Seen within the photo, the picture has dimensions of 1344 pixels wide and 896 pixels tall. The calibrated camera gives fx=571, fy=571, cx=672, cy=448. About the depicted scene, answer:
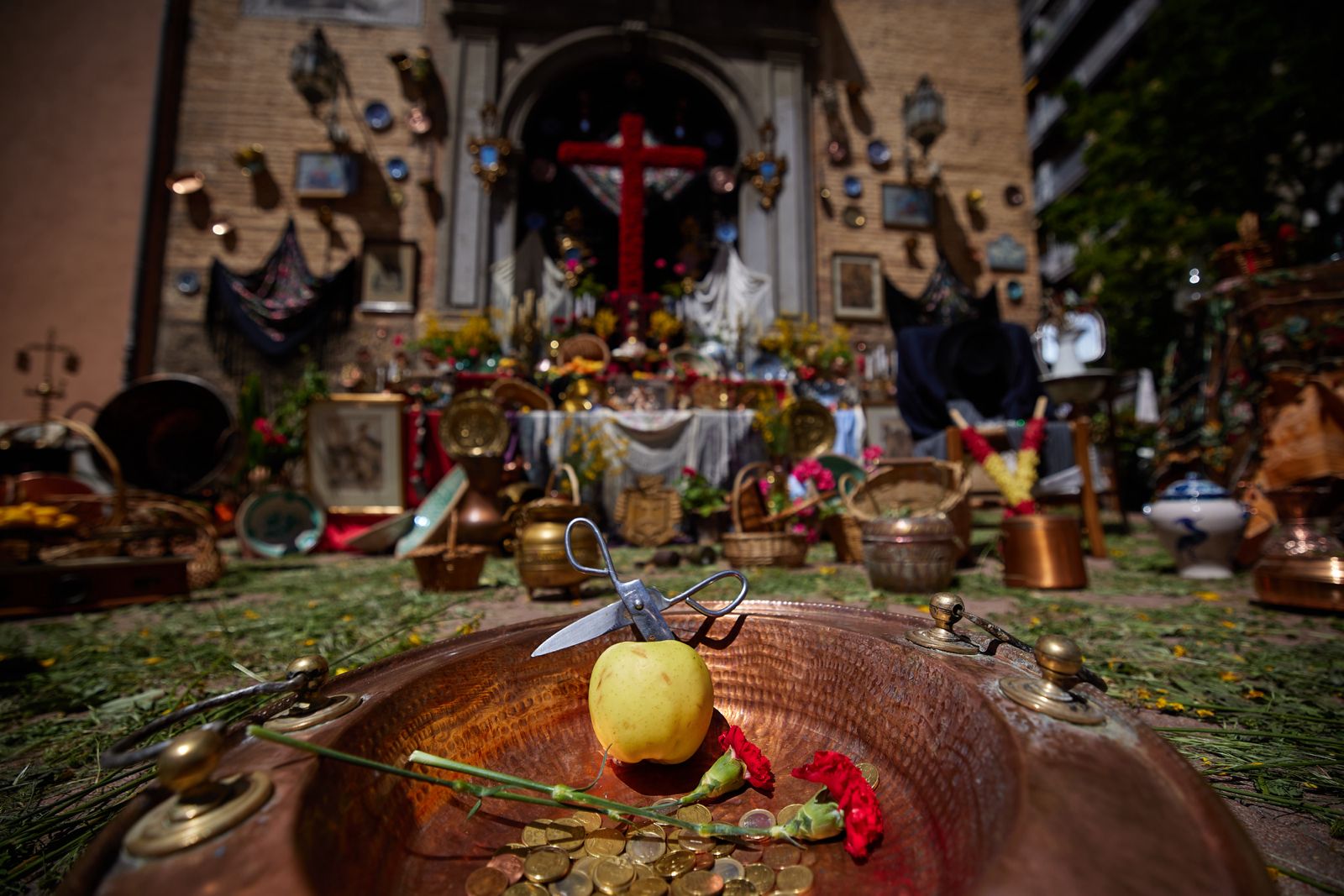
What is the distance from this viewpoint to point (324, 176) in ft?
28.4

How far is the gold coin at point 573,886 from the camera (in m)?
0.68

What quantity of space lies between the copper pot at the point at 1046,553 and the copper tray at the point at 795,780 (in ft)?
9.25

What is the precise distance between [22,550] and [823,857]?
4185mm

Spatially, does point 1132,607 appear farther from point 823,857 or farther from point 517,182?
point 517,182

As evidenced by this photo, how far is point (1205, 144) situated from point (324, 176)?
52.4ft

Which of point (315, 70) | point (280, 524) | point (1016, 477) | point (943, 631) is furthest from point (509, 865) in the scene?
point (315, 70)

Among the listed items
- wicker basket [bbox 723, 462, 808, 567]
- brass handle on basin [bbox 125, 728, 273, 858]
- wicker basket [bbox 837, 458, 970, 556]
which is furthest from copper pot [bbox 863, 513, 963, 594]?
brass handle on basin [bbox 125, 728, 273, 858]

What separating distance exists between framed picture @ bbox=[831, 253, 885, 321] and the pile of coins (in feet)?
31.0

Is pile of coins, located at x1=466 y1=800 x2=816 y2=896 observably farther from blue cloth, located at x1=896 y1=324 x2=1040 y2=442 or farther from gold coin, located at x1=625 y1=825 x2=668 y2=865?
blue cloth, located at x1=896 y1=324 x2=1040 y2=442

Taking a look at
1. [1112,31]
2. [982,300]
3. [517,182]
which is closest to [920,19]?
[982,300]

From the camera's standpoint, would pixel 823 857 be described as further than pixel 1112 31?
No

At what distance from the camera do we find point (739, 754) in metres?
0.92

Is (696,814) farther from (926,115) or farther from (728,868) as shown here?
(926,115)

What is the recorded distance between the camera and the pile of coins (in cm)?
69
